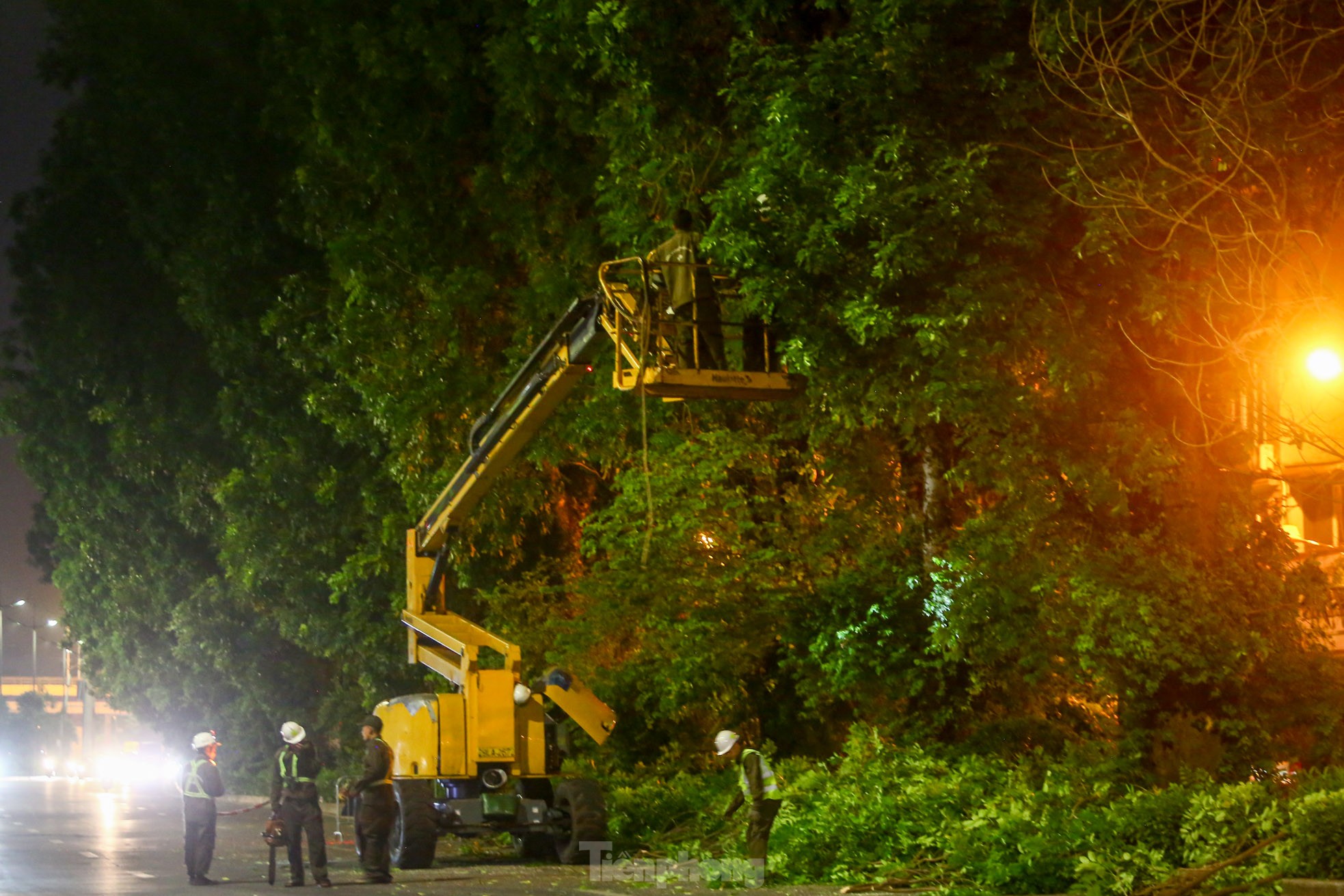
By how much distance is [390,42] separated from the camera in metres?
25.8

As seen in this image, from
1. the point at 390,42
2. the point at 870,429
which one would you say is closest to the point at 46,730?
the point at 390,42

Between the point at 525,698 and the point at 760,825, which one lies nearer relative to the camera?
the point at 760,825

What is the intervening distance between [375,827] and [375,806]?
20cm

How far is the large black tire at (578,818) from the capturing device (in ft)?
59.7

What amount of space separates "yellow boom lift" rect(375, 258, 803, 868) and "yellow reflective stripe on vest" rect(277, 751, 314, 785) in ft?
5.82

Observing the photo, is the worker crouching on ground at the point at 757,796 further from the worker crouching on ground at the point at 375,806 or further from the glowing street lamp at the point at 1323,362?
the glowing street lamp at the point at 1323,362

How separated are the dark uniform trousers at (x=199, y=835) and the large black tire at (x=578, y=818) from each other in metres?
3.55

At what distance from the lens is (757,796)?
15.0 m

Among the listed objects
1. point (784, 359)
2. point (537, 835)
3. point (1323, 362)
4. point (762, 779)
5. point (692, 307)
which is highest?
point (692, 307)

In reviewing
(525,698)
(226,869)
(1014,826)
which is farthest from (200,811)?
(1014,826)

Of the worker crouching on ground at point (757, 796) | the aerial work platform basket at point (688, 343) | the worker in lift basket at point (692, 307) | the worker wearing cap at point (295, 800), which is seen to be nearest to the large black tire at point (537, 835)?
the worker wearing cap at point (295, 800)

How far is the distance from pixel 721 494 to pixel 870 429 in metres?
2.40

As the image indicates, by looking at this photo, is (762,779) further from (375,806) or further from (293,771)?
(293,771)

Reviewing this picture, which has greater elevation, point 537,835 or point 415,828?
point 415,828
